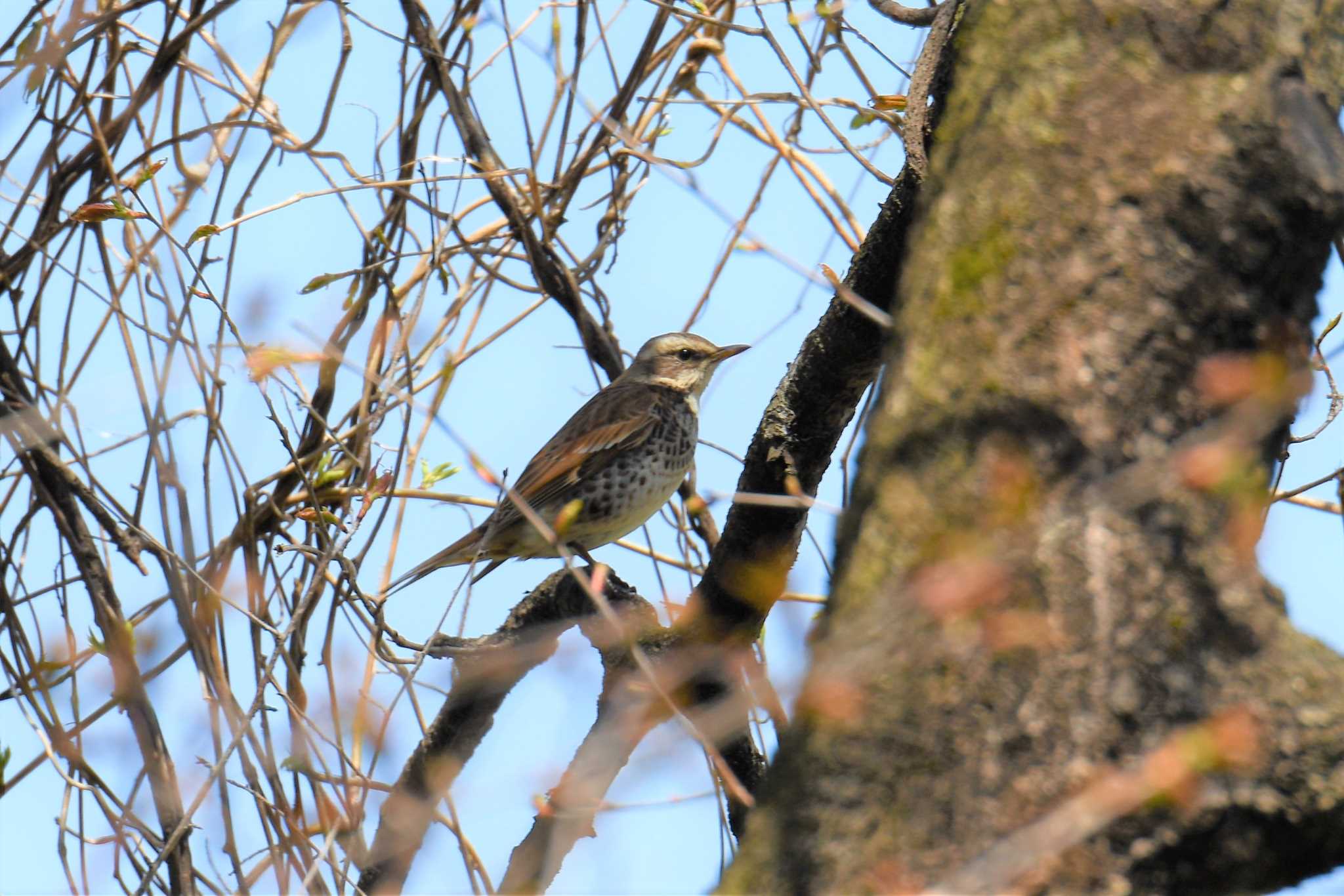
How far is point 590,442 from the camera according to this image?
6.31 metres

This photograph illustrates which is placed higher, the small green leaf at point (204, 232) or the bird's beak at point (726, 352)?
the bird's beak at point (726, 352)

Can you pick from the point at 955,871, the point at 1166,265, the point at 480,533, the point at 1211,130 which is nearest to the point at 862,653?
the point at 955,871

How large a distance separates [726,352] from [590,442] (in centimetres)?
109

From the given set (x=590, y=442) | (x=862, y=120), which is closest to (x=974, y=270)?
(x=862, y=120)

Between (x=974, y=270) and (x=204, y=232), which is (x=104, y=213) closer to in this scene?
(x=204, y=232)

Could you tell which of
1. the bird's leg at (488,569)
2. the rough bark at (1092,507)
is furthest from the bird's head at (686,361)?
the rough bark at (1092,507)

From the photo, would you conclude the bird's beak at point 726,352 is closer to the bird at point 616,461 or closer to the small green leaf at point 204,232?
the bird at point 616,461

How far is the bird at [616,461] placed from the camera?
5531mm

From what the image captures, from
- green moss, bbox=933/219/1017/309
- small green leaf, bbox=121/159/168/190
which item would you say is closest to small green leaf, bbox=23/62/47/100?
small green leaf, bbox=121/159/168/190

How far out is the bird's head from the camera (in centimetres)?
697

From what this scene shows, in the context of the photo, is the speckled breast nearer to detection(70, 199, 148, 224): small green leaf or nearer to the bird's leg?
the bird's leg

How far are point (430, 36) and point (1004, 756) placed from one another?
4.14m

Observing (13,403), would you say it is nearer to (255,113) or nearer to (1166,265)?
(255,113)

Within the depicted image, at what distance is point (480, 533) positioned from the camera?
5.33 meters
